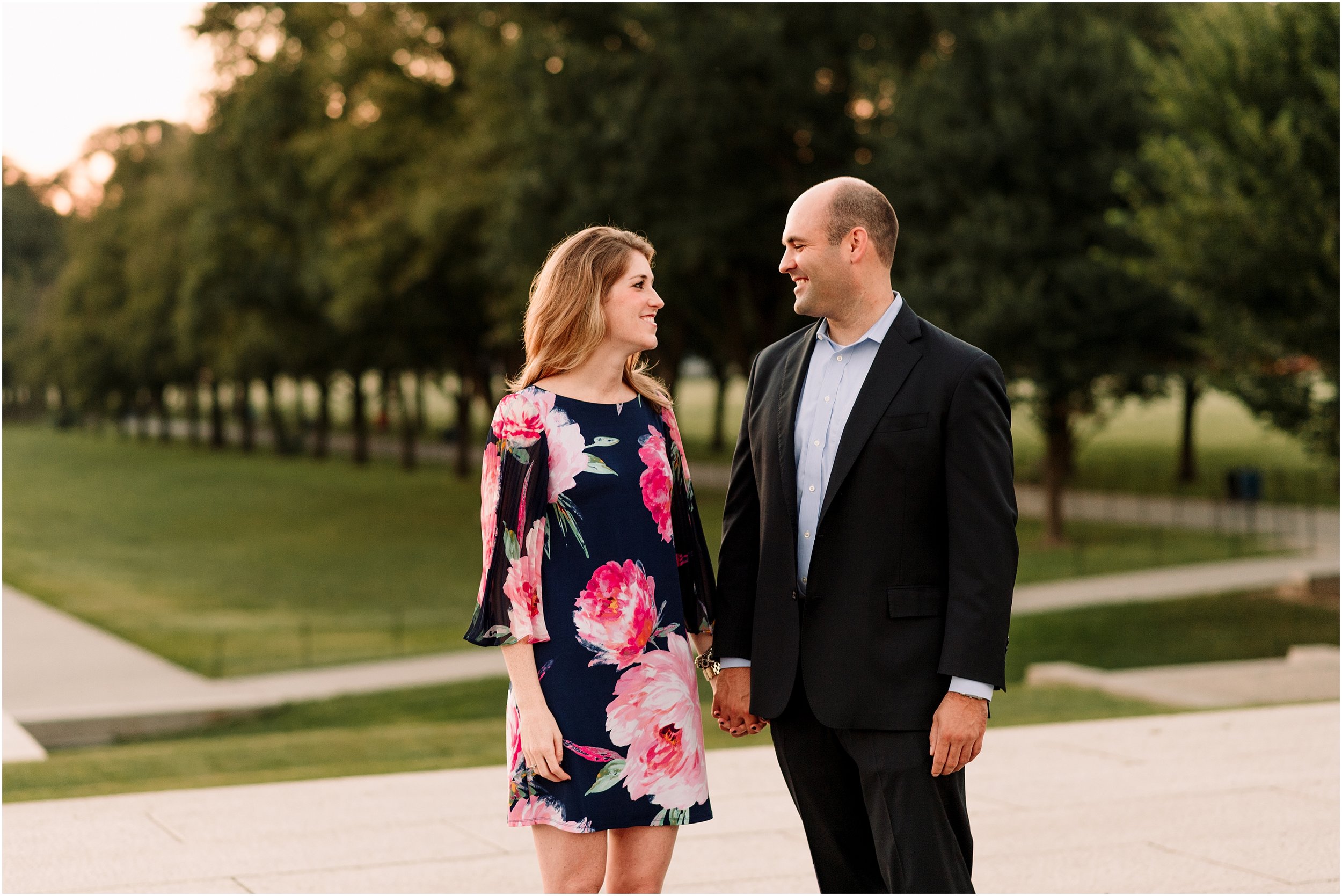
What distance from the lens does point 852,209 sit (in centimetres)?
350

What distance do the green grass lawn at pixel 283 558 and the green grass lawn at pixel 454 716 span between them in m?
3.29

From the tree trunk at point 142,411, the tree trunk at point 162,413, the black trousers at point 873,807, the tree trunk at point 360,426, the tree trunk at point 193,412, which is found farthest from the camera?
the tree trunk at point 142,411

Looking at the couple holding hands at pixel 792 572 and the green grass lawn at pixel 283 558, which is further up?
the couple holding hands at pixel 792 572

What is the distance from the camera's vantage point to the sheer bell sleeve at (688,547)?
3.71 m

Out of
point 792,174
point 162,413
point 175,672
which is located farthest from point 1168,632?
point 162,413

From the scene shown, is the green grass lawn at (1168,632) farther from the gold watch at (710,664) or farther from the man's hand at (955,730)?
the man's hand at (955,730)

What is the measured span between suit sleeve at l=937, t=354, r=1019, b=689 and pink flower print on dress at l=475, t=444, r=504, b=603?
3.63ft

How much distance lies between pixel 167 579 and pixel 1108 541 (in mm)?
17264

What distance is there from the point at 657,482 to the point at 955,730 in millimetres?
956

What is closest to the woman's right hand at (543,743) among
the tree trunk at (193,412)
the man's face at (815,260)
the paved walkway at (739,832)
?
the man's face at (815,260)

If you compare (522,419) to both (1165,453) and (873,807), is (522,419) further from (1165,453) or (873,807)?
(1165,453)

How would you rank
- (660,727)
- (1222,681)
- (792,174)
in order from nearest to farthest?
(660,727)
(1222,681)
(792,174)

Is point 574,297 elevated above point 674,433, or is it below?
above

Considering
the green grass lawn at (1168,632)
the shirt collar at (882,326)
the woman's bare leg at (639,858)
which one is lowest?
the green grass lawn at (1168,632)
